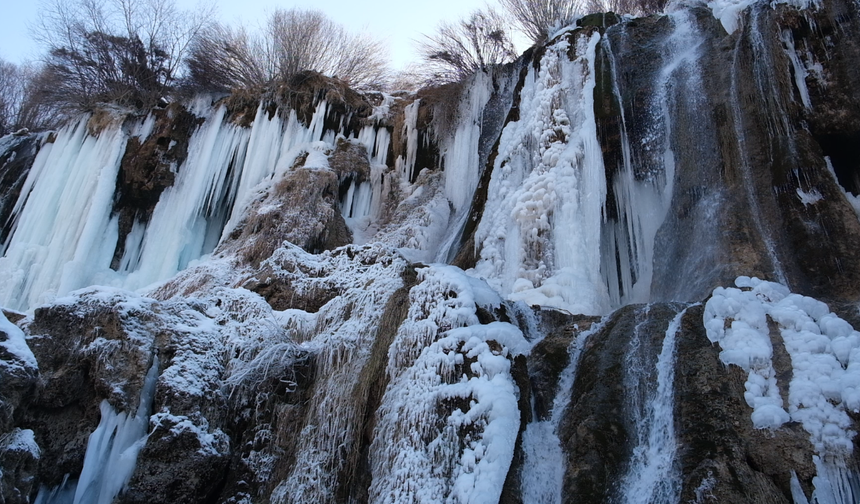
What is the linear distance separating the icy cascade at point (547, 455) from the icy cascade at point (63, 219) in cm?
966

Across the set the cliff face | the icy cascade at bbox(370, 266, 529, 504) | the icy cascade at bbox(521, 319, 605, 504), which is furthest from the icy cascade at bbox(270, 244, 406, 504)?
the icy cascade at bbox(521, 319, 605, 504)

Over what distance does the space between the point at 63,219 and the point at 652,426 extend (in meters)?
12.0

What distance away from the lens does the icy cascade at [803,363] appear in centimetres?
310

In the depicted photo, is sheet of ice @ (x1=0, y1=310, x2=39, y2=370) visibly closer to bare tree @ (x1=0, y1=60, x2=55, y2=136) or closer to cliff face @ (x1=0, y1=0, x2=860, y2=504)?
cliff face @ (x1=0, y1=0, x2=860, y2=504)

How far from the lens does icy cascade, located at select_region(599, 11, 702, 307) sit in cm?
771

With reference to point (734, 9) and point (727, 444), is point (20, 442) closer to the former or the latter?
point (727, 444)

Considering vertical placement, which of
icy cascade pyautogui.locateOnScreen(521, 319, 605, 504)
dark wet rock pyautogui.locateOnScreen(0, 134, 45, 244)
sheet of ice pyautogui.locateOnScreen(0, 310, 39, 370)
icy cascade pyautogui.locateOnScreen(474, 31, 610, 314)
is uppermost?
dark wet rock pyautogui.locateOnScreen(0, 134, 45, 244)

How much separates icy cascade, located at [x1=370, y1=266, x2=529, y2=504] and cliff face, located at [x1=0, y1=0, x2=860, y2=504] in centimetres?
2

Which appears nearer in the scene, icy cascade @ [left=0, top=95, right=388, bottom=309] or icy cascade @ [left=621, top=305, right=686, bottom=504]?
icy cascade @ [left=621, top=305, right=686, bottom=504]

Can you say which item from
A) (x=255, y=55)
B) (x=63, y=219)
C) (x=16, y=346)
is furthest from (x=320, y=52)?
(x=16, y=346)

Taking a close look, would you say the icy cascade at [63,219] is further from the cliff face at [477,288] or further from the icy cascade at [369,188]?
the icy cascade at [369,188]

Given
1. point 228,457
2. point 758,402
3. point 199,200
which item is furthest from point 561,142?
Answer: point 199,200

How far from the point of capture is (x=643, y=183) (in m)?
8.23

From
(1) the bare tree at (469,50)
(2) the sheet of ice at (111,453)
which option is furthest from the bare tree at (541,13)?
(2) the sheet of ice at (111,453)
